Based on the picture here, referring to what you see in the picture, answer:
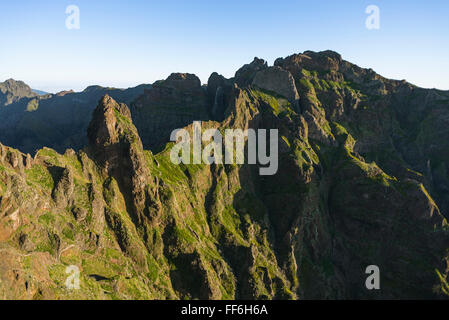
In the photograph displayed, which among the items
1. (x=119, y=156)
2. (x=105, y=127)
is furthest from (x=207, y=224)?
(x=105, y=127)

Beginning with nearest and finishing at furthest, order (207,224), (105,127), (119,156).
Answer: (105,127)
(119,156)
(207,224)

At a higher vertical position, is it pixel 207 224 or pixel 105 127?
pixel 105 127

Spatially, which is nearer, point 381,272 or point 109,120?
point 109,120

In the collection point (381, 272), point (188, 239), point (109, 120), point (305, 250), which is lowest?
point (381, 272)

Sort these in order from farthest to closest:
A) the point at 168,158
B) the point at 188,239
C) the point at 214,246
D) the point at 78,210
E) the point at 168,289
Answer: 1. the point at 168,158
2. the point at 214,246
3. the point at 188,239
4. the point at 168,289
5. the point at 78,210

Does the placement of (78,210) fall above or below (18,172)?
below

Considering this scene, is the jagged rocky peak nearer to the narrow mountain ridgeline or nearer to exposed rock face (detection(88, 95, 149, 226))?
exposed rock face (detection(88, 95, 149, 226))

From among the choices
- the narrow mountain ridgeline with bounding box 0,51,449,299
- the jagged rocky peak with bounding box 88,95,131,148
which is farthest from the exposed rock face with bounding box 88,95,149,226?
the narrow mountain ridgeline with bounding box 0,51,449,299

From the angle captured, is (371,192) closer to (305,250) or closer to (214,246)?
(305,250)

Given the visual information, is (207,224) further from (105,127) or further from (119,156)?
(105,127)
